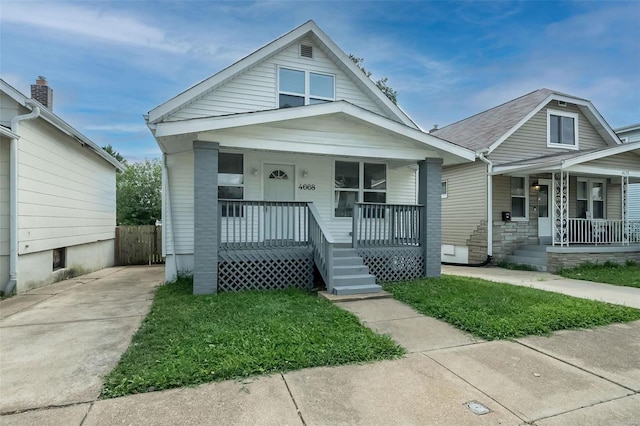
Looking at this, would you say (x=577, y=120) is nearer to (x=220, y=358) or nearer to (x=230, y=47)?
(x=230, y=47)

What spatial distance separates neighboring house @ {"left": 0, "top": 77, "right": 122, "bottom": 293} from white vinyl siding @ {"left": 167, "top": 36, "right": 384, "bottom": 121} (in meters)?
3.04

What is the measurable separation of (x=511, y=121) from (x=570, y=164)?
313cm

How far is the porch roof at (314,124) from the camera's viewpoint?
616cm

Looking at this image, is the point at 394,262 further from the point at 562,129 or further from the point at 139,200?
the point at 139,200

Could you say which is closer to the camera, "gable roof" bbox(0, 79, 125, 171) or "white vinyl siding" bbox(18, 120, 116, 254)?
"gable roof" bbox(0, 79, 125, 171)

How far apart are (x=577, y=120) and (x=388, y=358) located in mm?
14672

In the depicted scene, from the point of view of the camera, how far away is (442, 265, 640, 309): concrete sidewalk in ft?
22.0

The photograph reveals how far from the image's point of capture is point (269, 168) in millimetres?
8758

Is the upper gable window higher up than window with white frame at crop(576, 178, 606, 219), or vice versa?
the upper gable window

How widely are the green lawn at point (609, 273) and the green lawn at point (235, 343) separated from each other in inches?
309

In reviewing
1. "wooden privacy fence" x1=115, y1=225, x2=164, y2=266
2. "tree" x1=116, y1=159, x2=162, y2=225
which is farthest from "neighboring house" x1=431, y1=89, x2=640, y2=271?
"tree" x1=116, y1=159, x2=162, y2=225

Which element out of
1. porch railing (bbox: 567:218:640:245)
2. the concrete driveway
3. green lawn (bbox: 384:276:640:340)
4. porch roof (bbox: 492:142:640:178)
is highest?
porch roof (bbox: 492:142:640:178)

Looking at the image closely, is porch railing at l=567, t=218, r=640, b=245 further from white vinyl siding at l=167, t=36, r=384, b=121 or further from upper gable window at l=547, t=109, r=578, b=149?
white vinyl siding at l=167, t=36, r=384, b=121

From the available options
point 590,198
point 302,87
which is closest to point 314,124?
point 302,87
